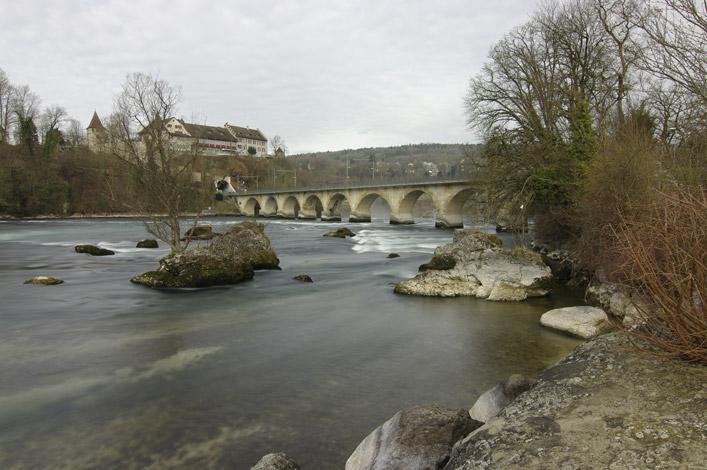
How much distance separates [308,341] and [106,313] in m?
5.96

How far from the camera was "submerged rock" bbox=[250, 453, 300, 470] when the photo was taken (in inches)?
159

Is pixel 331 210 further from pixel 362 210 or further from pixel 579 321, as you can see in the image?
pixel 579 321

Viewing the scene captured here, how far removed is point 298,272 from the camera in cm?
1795

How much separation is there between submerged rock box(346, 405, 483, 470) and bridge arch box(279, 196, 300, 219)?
236 feet

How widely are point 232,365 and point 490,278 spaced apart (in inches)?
318

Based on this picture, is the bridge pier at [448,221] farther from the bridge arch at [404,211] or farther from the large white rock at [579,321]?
the large white rock at [579,321]

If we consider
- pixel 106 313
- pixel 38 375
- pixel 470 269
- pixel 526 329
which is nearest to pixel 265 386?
pixel 38 375

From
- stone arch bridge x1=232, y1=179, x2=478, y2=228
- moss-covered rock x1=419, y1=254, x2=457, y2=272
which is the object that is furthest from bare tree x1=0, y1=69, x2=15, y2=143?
moss-covered rock x1=419, y1=254, x2=457, y2=272

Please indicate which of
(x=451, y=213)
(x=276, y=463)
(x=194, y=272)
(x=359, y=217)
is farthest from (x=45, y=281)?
(x=359, y=217)

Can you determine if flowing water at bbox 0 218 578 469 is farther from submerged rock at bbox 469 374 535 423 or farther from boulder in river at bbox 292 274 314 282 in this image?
submerged rock at bbox 469 374 535 423

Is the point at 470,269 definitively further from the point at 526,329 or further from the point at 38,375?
the point at 38,375

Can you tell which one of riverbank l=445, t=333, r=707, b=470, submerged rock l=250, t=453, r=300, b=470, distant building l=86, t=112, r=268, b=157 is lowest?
submerged rock l=250, t=453, r=300, b=470

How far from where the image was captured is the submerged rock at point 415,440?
11.9ft

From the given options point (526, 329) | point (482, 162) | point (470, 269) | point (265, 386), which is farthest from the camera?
point (482, 162)
